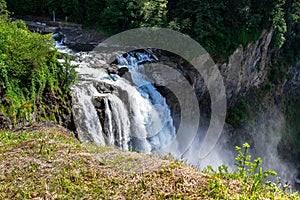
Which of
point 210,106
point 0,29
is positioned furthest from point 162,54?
point 0,29

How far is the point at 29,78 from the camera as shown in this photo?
8922mm

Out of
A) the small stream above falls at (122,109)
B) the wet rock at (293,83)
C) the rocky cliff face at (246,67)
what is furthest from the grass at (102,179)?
the wet rock at (293,83)

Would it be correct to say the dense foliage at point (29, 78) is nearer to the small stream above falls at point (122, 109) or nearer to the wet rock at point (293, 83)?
the small stream above falls at point (122, 109)

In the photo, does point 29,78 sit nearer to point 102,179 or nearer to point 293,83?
point 102,179

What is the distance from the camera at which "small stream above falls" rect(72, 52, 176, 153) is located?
11.0 meters

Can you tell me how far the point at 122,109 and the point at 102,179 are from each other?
7570 millimetres

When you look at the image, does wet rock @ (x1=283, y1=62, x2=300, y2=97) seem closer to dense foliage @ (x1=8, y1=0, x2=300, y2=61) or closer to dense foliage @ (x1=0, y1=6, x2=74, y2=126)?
dense foliage @ (x1=8, y1=0, x2=300, y2=61)

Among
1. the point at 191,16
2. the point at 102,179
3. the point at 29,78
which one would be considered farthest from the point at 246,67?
the point at 102,179

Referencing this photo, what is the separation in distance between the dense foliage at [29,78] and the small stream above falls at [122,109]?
94 centimetres

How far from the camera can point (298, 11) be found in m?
22.8

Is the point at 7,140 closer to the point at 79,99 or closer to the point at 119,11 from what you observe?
the point at 79,99

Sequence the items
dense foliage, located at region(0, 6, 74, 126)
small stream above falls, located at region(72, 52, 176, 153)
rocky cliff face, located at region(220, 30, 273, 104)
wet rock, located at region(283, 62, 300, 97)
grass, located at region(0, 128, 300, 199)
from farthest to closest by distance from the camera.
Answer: wet rock, located at region(283, 62, 300, 97), rocky cliff face, located at region(220, 30, 273, 104), small stream above falls, located at region(72, 52, 176, 153), dense foliage, located at region(0, 6, 74, 126), grass, located at region(0, 128, 300, 199)

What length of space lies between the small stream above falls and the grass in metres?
5.01

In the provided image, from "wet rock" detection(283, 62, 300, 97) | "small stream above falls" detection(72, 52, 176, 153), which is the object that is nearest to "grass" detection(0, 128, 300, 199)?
"small stream above falls" detection(72, 52, 176, 153)
